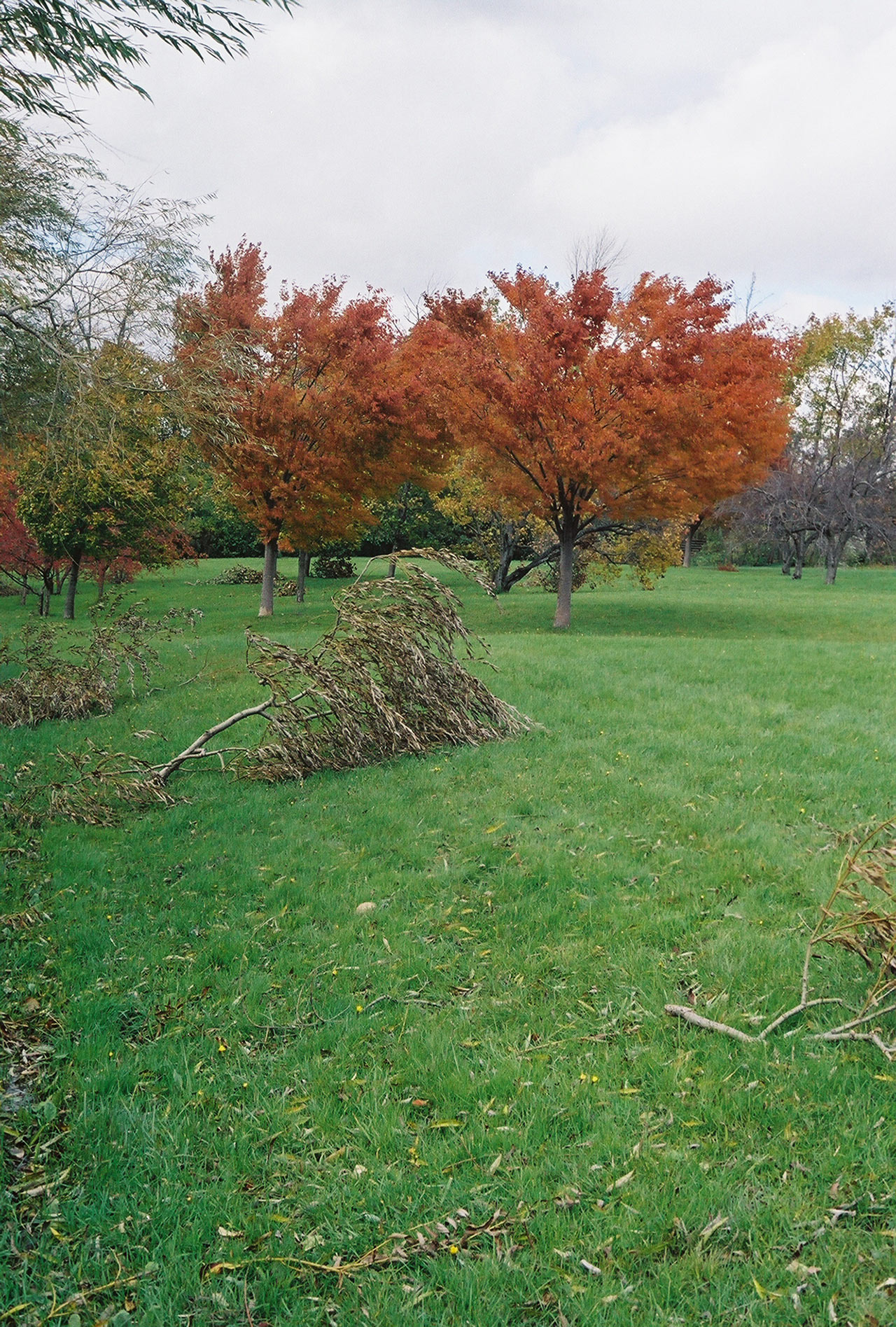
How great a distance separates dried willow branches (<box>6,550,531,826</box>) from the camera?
8062mm

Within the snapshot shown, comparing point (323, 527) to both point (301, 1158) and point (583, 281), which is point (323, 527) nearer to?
point (583, 281)

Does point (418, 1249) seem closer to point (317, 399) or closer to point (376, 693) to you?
point (376, 693)

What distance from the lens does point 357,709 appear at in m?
8.23

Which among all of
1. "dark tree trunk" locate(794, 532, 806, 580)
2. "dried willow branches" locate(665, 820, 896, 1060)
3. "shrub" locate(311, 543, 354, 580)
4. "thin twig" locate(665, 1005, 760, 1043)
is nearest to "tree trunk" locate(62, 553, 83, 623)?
"shrub" locate(311, 543, 354, 580)

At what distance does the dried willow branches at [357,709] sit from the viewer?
806 centimetres

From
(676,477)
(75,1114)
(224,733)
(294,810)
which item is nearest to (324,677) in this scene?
(294,810)

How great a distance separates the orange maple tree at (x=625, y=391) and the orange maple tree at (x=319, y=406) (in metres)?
3.12

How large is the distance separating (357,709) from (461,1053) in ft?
15.3

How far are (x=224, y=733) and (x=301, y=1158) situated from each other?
22.4 ft

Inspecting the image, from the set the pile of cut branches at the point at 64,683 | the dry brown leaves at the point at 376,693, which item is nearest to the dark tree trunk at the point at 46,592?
the pile of cut branches at the point at 64,683

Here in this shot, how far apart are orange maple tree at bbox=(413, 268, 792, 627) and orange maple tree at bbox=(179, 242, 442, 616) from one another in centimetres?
312

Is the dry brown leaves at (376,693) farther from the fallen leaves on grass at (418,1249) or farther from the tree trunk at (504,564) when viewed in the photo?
the tree trunk at (504,564)

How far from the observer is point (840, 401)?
161ft

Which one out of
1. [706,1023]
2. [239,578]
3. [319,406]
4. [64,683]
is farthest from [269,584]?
[706,1023]
